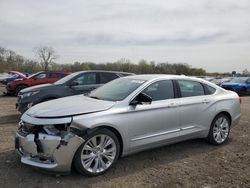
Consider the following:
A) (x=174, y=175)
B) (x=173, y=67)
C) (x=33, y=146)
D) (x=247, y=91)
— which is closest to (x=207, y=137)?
(x=174, y=175)

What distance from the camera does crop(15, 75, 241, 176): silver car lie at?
4055 mm

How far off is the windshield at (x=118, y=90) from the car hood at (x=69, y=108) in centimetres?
28

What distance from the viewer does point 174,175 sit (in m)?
4.39

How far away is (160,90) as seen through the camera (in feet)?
17.4

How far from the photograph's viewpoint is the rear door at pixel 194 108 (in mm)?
5462

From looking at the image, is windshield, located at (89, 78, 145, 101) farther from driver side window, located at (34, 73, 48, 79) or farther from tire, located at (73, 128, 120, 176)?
driver side window, located at (34, 73, 48, 79)

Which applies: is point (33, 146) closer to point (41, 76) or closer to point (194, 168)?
point (194, 168)

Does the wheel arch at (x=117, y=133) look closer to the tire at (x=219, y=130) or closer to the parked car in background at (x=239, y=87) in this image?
the tire at (x=219, y=130)

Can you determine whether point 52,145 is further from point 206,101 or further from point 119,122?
point 206,101

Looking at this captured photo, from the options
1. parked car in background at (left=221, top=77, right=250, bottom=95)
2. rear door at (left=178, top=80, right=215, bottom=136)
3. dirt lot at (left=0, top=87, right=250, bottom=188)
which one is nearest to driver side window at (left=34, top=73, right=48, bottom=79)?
dirt lot at (left=0, top=87, right=250, bottom=188)

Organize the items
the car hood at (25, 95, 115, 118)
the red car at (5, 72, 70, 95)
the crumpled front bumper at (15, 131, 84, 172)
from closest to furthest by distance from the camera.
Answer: the crumpled front bumper at (15, 131, 84, 172) < the car hood at (25, 95, 115, 118) < the red car at (5, 72, 70, 95)

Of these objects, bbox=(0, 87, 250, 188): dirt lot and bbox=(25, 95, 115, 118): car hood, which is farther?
bbox=(25, 95, 115, 118): car hood

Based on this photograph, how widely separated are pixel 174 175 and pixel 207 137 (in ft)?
6.43

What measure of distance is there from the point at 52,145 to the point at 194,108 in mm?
3001
